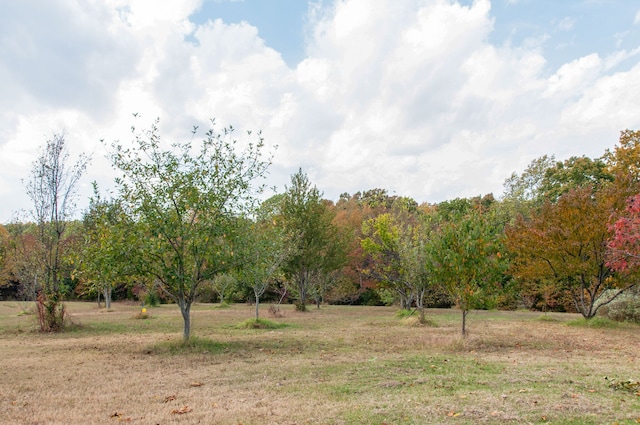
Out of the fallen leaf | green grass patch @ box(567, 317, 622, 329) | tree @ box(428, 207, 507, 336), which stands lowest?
green grass patch @ box(567, 317, 622, 329)

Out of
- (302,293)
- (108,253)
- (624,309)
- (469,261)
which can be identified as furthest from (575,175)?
(108,253)

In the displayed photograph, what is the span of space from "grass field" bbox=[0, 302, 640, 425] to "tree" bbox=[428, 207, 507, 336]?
4.16ft

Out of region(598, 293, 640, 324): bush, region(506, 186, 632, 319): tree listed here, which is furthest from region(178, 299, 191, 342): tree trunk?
region(598, 293, 640, 324): bush

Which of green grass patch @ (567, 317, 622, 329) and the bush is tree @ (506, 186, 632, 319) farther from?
green grass patch @ (567, 317, 622, 329)

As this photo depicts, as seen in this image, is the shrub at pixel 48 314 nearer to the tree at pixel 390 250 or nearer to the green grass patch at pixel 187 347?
the green grass patch at pixel 187 347

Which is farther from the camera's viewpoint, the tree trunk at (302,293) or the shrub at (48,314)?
the tree trunk at (302,293)

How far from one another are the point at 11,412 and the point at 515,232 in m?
18.6

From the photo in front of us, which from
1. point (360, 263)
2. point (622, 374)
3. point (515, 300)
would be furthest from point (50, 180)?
point (515, 300)

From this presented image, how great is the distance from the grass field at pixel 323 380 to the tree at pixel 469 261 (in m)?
1.27

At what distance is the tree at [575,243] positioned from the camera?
636 inches

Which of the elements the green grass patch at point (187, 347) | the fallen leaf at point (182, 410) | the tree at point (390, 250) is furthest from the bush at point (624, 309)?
the fallen leaf at point (182, 410)

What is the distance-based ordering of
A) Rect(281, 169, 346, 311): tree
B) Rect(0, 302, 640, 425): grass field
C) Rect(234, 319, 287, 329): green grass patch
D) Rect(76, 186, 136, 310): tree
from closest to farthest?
Rect(0, 302, 640, 425): grass field < Rect(76, 186, 136, 310): tree < Rect(234, 319, 287, 329): green grass patch < Rect(281, 169, 346, 311): tree

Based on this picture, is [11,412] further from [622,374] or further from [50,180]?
[50,180]

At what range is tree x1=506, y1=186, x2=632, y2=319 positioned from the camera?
16.2 meters
